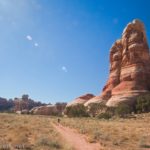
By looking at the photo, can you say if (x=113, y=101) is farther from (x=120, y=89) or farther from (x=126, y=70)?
(x=126, y=70)

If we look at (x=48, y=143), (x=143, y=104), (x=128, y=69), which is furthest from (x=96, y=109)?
(x=48, y=143)

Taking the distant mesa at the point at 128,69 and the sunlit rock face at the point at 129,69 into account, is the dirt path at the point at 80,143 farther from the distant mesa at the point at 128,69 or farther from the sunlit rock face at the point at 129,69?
the sunlit rock face at the point at 129,69

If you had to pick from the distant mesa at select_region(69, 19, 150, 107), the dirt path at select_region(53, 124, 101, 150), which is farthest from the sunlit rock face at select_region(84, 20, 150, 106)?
the dirt path at select_region(53, 124, 101, 150)

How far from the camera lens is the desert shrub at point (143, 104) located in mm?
69500

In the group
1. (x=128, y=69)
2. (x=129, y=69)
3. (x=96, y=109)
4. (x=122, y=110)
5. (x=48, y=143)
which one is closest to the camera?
(x=48, y=143)

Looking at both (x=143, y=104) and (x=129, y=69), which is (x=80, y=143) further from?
(x=129, y=69)

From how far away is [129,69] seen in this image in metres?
88.1

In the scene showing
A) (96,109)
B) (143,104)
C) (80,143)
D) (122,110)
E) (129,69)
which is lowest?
(80,143)

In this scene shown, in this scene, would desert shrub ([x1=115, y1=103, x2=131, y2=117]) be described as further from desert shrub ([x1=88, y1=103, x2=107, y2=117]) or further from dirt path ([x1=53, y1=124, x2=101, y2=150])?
dirt path ([x1=53, y1=124, x2=101, y2=150])

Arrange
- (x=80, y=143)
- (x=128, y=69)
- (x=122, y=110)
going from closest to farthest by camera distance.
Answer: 1. (x=80, y=143)
2. (x=122, y=110)
3. (x=128, y=69)

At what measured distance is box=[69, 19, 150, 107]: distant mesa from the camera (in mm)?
80262

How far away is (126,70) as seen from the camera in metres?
89.2

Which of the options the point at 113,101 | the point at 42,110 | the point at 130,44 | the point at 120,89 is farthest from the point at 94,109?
the point at 42,110

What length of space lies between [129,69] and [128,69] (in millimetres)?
497
